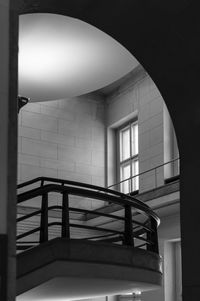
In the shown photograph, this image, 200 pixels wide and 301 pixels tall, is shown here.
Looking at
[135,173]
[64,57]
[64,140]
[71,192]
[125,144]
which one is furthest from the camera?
[125,144]

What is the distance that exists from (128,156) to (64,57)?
1156 cm

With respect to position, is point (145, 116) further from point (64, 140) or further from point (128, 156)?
point (64, 140)

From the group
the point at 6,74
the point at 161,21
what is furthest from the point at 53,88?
the point at 6,74

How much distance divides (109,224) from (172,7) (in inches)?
651

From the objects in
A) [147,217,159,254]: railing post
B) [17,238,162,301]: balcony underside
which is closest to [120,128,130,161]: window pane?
[147,217,159,254]: railing post

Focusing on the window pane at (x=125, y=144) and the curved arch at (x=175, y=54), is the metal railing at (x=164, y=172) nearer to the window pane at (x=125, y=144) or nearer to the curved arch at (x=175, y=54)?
the window pane at (x=125, y=144)

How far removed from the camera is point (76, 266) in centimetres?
686

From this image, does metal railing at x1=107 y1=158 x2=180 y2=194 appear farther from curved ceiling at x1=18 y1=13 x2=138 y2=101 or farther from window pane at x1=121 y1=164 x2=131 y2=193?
curved ceiling at x1=18 y1=13 x2=138 y2=101

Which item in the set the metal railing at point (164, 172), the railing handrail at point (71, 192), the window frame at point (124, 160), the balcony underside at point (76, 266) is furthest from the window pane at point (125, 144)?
the balcony underside at point (76, 266)

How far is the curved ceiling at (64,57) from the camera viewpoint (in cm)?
1023

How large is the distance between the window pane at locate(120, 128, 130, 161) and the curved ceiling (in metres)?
9.93

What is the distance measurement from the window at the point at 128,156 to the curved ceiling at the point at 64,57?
9.32 metres

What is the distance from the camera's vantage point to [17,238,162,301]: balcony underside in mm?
6707

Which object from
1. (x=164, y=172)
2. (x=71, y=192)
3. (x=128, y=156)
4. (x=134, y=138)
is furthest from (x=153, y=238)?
(x=128, y=156)
